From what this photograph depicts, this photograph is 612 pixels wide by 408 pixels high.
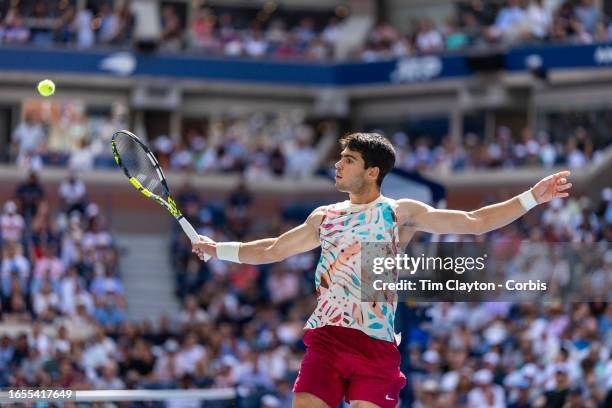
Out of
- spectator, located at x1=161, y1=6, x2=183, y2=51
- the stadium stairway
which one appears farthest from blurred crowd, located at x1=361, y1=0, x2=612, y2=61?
the stadium stairway

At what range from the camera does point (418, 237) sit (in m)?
17.9

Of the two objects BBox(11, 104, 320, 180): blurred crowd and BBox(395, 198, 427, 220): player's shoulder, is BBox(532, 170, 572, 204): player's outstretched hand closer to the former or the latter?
BBox(395, 198, 427, 220): player's shoulder

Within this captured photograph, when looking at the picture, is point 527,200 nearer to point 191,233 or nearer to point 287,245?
point 287,245

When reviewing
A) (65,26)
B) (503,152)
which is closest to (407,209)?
(503,152)

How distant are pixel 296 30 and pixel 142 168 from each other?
2084cm

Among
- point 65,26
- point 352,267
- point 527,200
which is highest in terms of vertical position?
point 65,26

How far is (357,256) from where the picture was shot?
693 centimetres

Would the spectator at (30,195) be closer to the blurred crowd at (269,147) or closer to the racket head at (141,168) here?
the blurred crowd at (269,147)

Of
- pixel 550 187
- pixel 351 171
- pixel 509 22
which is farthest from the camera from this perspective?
pixel 509 22

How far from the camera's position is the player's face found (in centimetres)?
705

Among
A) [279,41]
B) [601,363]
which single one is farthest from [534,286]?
[279,41]

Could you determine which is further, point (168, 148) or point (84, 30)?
point (84, 30)

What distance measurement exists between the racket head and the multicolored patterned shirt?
1.62m

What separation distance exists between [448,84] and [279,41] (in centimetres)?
399
